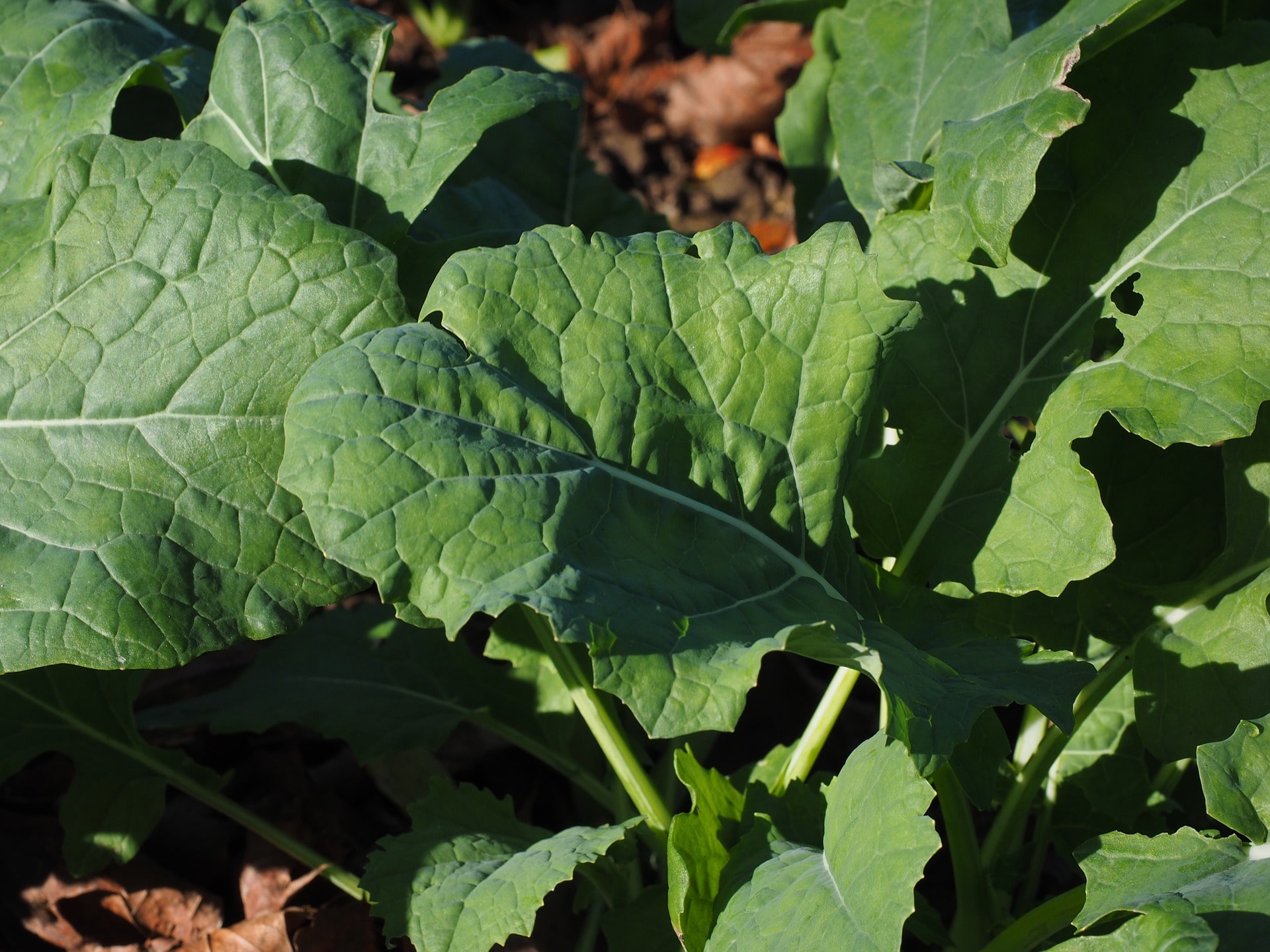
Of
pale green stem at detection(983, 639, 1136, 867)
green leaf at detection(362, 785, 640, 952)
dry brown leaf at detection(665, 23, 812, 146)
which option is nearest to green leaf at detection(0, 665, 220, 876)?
green leaf at detection(362, 785, 640, 952)

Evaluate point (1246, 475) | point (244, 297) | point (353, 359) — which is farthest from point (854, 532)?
point (244, 297)

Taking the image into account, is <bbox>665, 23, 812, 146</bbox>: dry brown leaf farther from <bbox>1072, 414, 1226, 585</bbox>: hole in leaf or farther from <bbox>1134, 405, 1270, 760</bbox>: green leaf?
<bbox>1134, 405, 1270, 760</bbox>: green leaf

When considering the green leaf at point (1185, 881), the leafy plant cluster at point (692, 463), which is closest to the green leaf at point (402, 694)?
the leafy plant cluster at point (692, 463)

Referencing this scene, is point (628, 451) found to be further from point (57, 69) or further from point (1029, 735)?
point (57, 69)

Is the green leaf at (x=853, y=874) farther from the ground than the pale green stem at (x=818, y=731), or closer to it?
farther from the ground

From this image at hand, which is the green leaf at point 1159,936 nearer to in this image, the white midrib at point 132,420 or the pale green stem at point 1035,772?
the pale green stem at point 1035,772

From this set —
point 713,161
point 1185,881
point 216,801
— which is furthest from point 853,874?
point 713,161

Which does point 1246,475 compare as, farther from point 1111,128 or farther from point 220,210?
point 220,210
